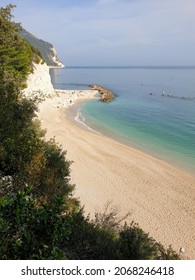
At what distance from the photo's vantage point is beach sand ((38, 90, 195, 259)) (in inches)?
808

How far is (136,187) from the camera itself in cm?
2555

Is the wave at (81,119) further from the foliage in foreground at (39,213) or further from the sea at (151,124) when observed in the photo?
the foliage in foreground at (39,213)

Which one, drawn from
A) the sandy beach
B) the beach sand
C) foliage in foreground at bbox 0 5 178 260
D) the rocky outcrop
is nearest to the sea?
the sandy beach

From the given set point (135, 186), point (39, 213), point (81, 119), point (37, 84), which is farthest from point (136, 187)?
point (37, 84)

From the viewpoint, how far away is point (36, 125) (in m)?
19.7

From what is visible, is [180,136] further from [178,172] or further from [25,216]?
[25,216]

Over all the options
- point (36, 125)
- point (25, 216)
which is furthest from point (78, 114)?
point (25, 216)

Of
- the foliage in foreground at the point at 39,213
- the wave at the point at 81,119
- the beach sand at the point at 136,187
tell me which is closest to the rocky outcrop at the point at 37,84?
the wave at the point at 81,119

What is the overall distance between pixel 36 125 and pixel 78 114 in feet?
116

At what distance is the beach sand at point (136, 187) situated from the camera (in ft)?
67.3

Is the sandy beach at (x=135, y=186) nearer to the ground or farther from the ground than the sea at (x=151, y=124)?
nearer to the ground

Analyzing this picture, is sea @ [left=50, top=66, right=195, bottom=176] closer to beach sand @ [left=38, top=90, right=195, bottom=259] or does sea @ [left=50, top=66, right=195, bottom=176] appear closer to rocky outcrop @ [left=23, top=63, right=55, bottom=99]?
beach sand @ [left=38, top=90, right=195, bottom=259]

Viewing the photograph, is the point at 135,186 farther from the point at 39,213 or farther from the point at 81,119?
the point at 81,119

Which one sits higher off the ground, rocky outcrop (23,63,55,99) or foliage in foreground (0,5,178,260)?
rocky outcrop (23,63,55,99)
